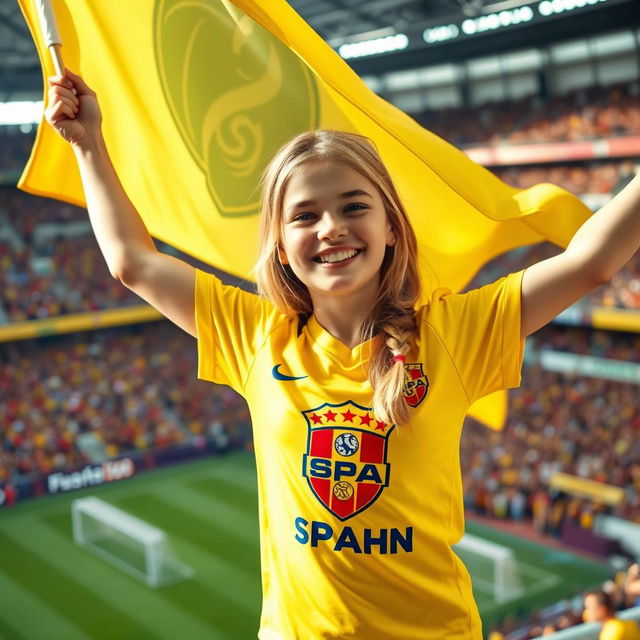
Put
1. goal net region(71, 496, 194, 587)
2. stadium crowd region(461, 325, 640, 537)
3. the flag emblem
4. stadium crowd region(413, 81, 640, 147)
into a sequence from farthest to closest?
1. stadium crowd region(413, 81, 640, 147)
2. stadium crowd region(461, 325, 640, 537)
3. goal net region(71, 496, 194, 587)
4. the flag emblem

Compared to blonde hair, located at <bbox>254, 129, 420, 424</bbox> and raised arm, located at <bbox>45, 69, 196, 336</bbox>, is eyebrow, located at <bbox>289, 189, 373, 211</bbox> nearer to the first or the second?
blonde hair, located at <bbox>254, 129, 420, 424</bbox>

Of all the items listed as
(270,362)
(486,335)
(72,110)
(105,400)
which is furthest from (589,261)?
(105,400)

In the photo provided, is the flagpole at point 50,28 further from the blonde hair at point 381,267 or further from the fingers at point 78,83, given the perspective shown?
the blonde hair at point 381,267

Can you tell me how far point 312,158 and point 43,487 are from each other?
1556 centimetres

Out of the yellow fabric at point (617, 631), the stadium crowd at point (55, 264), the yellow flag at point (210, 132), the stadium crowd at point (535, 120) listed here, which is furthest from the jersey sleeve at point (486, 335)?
the stadium crowd at point (55, 264)

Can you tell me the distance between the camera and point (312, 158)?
6.21ft

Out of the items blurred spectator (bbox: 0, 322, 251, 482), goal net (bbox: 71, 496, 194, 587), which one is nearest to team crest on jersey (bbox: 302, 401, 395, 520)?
goal net (bbox: 71, 496, 194, 587)

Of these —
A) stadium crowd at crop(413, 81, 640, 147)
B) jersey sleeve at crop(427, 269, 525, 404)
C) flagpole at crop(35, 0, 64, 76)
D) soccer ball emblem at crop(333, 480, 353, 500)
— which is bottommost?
soccer ball emblem at crop(333, 480, 353, 500)

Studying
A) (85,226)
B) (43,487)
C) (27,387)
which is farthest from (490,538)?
(85,226)

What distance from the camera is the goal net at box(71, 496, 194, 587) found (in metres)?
12.0

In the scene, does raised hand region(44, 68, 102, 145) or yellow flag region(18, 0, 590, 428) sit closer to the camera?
raised hand region(44, 68, 102, 145)

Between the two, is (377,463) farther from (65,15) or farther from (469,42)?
(469,42)

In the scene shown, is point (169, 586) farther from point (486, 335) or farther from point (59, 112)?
point (486, 335)

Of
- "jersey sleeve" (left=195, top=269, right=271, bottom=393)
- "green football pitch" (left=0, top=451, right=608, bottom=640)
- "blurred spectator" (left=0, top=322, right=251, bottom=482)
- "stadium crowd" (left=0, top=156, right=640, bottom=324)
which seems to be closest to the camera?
"jersey sleeve" (left=195, top=269, right=271, bottom=393)
